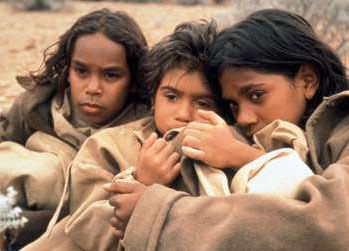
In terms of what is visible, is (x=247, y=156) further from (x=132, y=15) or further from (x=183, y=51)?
(x=132, y=15)

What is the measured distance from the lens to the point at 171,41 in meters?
3.64

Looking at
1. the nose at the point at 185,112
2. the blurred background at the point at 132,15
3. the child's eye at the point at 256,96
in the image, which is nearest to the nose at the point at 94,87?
the nose at the point at 185,112

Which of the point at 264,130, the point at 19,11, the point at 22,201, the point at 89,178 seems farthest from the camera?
the point at 19,11

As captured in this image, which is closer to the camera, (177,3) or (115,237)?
(115,237)

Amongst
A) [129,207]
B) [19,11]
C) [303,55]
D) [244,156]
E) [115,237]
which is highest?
[303,55]

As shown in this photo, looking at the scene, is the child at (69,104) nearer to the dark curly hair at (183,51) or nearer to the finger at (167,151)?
the dark curly hair at (183,51)

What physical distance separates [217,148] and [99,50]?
1309 mm

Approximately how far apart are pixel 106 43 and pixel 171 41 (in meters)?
0.54

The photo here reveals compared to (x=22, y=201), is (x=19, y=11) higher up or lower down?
lower down

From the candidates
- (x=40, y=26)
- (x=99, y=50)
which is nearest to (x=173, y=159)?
(x=99, y=50)

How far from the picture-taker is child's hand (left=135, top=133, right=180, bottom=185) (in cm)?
303

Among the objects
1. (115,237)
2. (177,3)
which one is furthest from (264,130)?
(177,3)

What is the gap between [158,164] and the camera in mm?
3035

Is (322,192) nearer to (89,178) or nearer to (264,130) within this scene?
(264,130)
